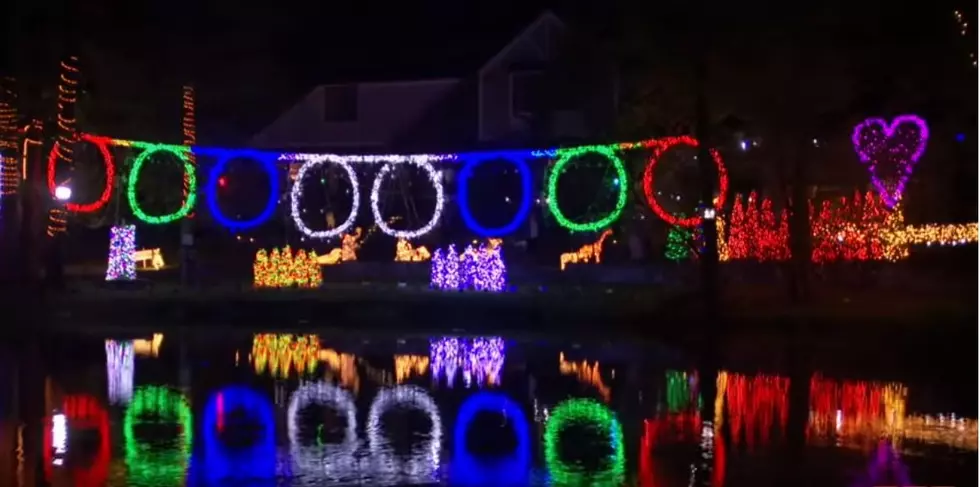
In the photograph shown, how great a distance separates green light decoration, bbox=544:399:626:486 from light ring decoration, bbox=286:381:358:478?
1683mm

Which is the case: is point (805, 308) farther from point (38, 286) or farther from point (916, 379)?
point (38, 286)

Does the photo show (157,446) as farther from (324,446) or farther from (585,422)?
(585,422)

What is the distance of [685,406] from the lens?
1312 cm

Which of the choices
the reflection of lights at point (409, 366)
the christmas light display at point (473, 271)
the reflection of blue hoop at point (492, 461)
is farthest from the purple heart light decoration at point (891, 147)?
the reflection of blue hoop at point (492, 461)

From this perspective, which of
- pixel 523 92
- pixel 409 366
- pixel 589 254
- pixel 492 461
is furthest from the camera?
pixel 523 92

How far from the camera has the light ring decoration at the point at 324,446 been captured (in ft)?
32.9

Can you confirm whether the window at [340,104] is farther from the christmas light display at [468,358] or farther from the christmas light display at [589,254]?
the christmas light display at [468,358]

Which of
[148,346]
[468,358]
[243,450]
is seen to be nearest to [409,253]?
[148,346]

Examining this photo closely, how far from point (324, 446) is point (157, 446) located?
1473 millimetres

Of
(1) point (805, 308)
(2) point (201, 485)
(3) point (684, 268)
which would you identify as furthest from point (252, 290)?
(2) point (201, 485)

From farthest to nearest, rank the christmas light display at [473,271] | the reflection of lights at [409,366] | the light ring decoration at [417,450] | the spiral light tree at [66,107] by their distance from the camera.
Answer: the christmas light display at [473,271], the spiral light tree at [66,107], the reflection of lights at [409,366], the light ring decoration at [417,450]

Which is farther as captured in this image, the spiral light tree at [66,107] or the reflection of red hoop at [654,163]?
the spiral light tree at [66,107]

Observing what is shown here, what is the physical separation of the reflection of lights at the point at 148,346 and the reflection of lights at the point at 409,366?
3854 millimetres

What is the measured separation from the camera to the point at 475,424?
12.1 metres
